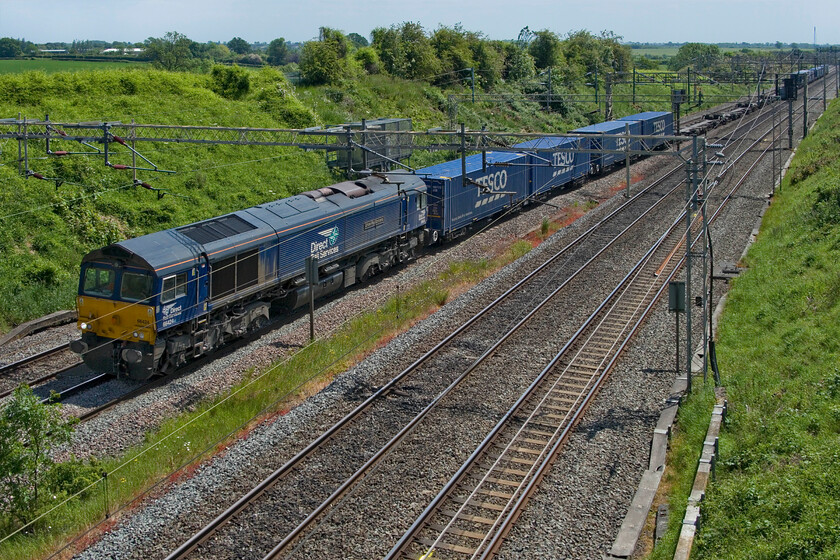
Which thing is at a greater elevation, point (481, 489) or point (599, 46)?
point (599, 46)

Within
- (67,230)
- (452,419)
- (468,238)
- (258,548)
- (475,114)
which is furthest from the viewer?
(475,114)

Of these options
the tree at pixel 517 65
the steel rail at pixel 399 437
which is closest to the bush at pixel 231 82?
the steel rail at pixel 399 437

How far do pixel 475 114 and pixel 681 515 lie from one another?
50.3m

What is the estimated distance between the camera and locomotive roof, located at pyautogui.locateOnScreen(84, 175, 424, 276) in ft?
59.3

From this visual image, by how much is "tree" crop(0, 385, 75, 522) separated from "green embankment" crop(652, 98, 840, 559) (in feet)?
31.4

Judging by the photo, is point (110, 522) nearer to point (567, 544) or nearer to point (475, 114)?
point (567, 544)

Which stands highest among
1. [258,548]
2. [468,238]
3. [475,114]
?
[475,114]

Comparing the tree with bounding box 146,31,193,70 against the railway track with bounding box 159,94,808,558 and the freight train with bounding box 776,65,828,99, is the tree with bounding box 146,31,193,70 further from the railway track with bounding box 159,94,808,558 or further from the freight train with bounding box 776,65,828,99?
the railway track with bounding box 159,94,808,558

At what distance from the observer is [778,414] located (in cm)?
1461

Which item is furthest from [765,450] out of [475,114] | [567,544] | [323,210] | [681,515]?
[475,114]

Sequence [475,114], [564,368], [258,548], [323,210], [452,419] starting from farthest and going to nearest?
[475,114], [323,210], [564,368], [452,419], [258,548]

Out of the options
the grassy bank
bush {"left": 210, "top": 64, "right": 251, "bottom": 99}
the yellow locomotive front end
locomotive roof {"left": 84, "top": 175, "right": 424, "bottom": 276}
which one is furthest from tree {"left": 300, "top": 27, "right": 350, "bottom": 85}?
the yellow locomotive front end

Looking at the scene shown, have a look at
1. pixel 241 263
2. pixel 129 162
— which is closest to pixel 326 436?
pixel 241 263

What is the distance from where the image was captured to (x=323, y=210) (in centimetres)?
2345
